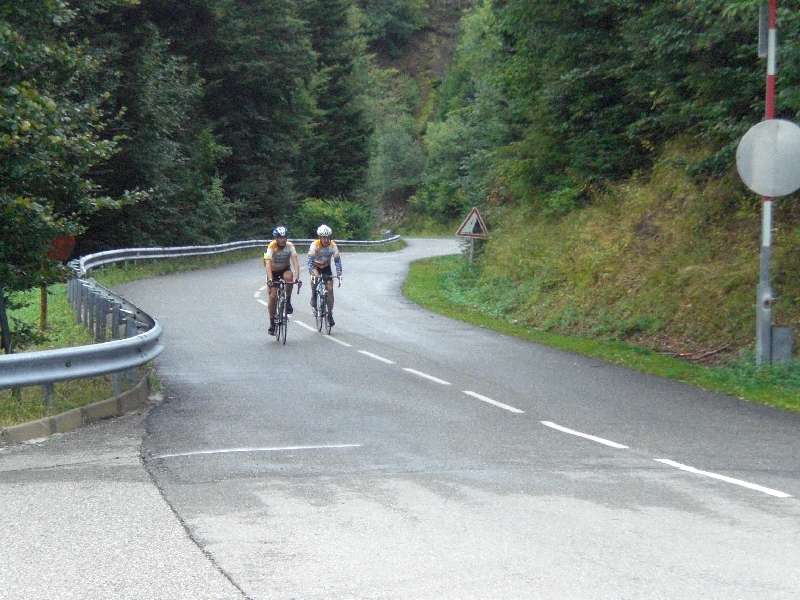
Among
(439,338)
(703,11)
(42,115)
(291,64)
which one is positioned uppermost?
(291,64)

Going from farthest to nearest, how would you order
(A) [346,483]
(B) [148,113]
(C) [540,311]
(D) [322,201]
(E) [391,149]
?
(E) [391,149] → (D) [322,201] → (B) [148,113] → (C) [540,311] → (A) [346,483]

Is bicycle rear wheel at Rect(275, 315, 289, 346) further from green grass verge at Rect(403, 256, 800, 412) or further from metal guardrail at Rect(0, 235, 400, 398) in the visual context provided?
green grass verge at Rect(403, 256, 800, 412)

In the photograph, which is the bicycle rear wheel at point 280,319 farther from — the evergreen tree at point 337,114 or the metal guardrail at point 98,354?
the evergreen tree at point 337,114

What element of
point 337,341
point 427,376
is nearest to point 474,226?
point 337,341

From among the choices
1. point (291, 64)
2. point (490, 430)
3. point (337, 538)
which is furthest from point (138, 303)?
point (291, 64)

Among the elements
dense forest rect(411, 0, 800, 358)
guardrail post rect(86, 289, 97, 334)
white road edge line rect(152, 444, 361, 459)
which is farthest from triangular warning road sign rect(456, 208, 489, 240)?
white road edge line rect(152, 444, 361, 459)

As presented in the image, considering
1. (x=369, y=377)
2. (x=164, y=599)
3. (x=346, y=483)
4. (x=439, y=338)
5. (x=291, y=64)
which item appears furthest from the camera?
(x=291, y=64)

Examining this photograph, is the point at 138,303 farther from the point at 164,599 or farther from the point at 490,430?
the point at 164,599

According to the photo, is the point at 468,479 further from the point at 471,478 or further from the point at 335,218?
the point at 335,218

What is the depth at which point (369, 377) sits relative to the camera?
14.9 m

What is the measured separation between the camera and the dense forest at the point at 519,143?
530 inches

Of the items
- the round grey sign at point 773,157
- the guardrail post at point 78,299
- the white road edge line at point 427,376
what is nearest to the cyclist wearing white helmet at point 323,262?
the guardrail post at point 78,299

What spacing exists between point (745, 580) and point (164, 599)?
281 centimetres

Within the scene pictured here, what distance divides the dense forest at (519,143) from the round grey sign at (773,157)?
5.38 feet
